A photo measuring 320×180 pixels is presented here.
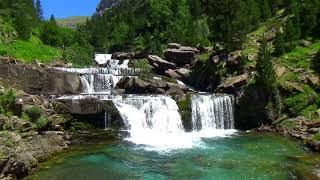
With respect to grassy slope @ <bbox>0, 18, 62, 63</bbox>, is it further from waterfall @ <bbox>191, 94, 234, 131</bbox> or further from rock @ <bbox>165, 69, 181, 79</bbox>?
waterfall @ <bbox>191, 94, 234, 131</bbox>

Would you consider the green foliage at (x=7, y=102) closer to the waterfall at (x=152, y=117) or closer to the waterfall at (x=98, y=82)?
the waterfall at (x=152, y=117)

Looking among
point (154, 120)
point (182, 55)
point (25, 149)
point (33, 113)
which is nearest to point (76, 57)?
point (182, 55)

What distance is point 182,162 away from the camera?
4006 centimetres

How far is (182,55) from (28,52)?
29.0 meters

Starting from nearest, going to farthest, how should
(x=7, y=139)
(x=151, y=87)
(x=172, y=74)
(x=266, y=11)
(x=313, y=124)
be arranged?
(x=7, y=139) < (x=313, y=124) < (x=151, y=87) < (x=172, y=74) < (x=266, y=11)

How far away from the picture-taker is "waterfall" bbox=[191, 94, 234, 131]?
57531 millimetres

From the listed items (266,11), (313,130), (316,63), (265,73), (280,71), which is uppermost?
(266,11)

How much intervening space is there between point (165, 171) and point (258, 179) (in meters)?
7.54

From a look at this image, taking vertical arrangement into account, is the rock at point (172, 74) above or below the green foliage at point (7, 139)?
above

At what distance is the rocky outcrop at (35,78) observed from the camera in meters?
58.5

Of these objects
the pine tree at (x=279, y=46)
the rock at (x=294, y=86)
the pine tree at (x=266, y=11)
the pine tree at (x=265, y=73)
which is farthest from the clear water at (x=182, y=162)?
the pine tree at (x=266, y=11)

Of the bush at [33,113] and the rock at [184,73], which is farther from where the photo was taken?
the rock at [184,73]

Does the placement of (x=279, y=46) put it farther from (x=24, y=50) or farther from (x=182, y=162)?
(x=24, y=50)

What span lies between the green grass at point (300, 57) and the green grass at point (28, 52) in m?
41.3
